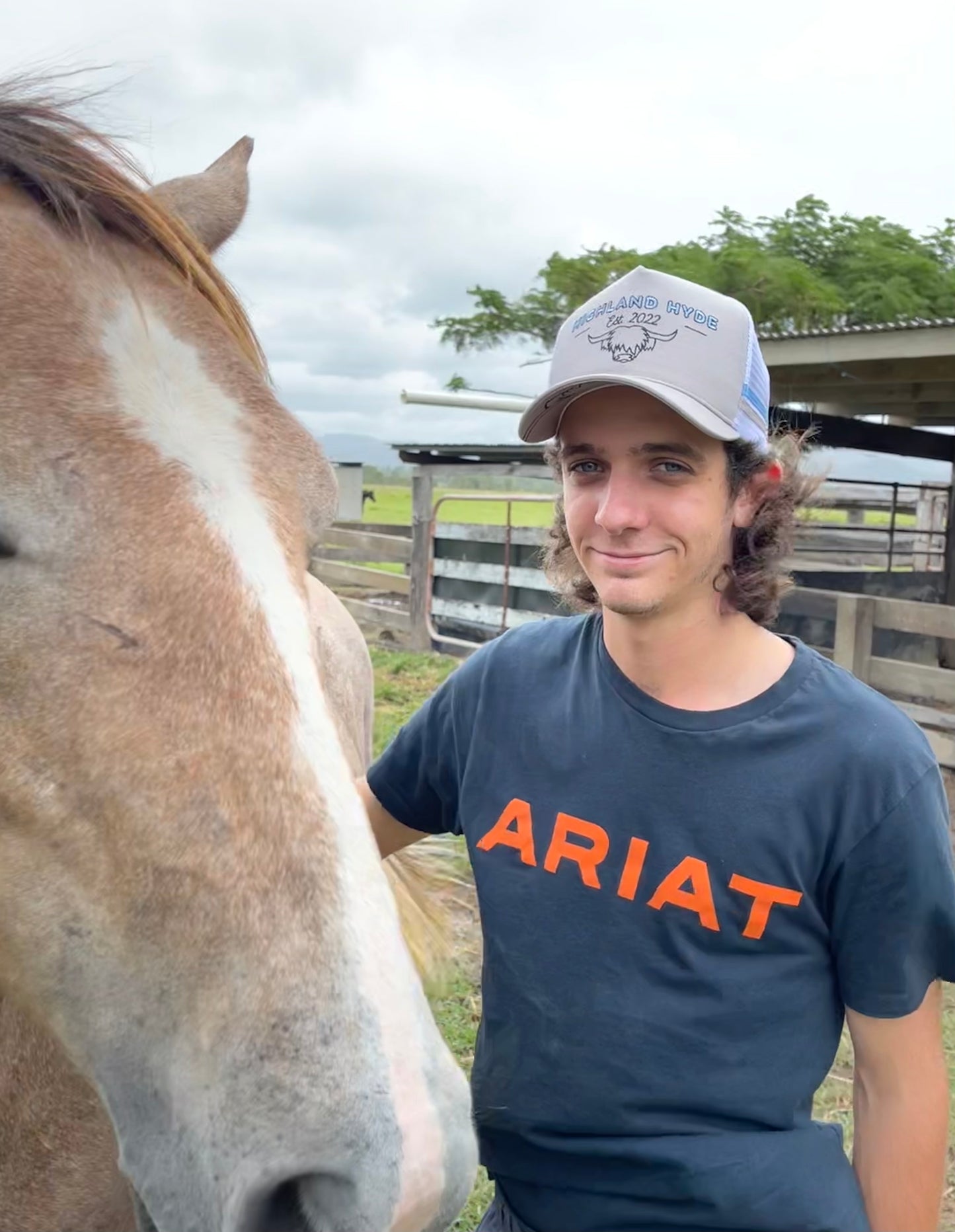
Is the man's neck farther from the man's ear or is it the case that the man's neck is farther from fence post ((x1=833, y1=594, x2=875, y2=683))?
fence post ((x1=833, y1=594, x2=875, y2=683))

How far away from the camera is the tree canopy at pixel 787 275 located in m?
9.84

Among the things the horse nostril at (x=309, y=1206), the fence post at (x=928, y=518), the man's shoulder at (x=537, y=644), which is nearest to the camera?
the horse nostril at (x=309, y=1206)

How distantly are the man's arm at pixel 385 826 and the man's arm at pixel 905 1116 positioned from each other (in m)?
0.87

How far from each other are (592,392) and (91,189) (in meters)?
0.84

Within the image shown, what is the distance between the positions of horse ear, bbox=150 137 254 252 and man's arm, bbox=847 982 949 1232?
1.84 metres

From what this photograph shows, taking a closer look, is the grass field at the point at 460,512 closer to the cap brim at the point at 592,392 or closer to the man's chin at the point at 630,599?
the cap brim at the point at 592,392

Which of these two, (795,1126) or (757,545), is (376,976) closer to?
(795,1126)

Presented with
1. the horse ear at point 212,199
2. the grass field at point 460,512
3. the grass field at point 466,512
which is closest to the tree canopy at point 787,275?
the horse ear at point 212,199

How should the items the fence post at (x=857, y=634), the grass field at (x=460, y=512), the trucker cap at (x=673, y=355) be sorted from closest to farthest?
the trucker cap at (x=673, y=355)
the fence post at (x=857, y=634)
the grass field at (x=460, y=512)

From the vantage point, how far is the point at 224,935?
1.07 meters

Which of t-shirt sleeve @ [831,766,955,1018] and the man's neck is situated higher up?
the man's neck

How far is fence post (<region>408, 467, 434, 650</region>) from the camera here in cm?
1108

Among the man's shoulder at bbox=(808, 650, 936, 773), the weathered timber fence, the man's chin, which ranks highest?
the man's chin

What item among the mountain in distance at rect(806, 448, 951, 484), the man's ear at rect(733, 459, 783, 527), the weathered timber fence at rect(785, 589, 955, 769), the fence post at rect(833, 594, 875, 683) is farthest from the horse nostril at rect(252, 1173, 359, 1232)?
the mountain in distance at rect(806, 448, 951, 484)
